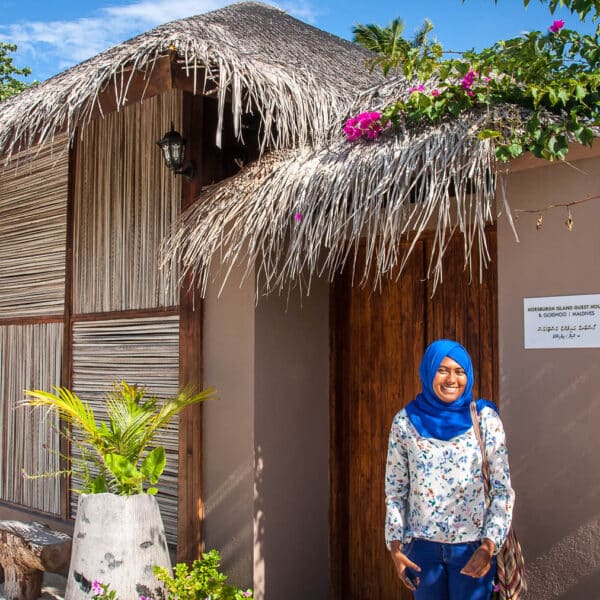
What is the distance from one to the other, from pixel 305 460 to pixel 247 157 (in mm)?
1842

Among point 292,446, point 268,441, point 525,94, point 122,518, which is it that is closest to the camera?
point 525,94

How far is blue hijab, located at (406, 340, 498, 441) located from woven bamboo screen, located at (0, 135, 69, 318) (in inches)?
139

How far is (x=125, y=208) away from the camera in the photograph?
5.34 meters

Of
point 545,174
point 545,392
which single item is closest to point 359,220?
point 545,174

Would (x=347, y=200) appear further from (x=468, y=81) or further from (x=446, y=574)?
(x=446, y=574)

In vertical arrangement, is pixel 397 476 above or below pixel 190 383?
below

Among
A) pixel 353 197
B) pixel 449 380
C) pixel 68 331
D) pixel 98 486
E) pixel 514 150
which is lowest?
pixel 98 486

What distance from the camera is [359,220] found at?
144 inches

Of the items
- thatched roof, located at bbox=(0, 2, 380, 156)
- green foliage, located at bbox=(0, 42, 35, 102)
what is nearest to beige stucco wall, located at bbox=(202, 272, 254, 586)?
thatched roof, located at bbox=(0, 2, 380, 156)

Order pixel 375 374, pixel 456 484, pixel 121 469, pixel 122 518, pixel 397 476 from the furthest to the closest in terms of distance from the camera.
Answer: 1. pixel 375 374
2. pixel 121 469
3. pixel 122 518
4. pixel 397 476
5. pixel 456 484

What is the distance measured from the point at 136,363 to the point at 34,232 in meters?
1.71

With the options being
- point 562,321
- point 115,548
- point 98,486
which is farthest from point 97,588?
point 562,321

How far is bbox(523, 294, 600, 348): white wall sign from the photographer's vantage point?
335 centimetres

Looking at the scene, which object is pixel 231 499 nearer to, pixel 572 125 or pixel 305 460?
pixel 305 460
